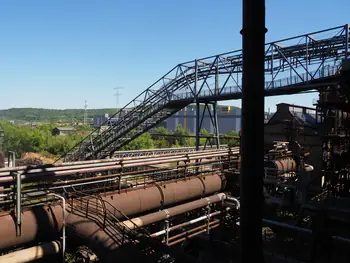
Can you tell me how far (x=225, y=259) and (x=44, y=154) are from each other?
52463 mm

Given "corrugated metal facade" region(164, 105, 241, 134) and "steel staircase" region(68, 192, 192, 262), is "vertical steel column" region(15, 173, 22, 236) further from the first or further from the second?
"corrugated metal facade" region(164, 105, 241, 134)

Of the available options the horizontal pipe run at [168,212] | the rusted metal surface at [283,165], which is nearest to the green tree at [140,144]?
the rusted metal surface at [283,165]

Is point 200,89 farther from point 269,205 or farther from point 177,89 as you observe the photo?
point 269,205

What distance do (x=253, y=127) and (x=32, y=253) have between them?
3937mm

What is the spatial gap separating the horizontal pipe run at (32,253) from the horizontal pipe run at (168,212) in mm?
1280

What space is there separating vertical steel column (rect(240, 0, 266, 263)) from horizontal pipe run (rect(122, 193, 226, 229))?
2968mm

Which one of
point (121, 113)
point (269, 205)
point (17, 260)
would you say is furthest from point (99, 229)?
point (121, 113)

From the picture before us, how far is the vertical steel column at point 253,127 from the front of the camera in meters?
3.59

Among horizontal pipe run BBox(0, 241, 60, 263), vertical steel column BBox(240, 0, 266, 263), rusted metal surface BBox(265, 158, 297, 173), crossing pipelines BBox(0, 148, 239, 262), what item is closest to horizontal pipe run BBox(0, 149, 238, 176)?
crossing pipelines BBox(0, 148, 239, 262)

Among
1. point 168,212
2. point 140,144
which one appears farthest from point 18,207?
point 140,144

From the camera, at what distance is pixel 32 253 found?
482cm

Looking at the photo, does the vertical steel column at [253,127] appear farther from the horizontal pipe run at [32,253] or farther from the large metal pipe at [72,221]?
the horizontal pipe run at [32,253]

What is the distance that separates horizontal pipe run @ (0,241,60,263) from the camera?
15.2ft

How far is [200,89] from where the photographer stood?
66.2 feet
